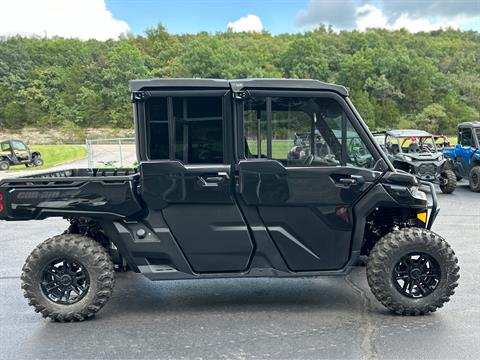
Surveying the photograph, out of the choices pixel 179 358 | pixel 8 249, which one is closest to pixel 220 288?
pixel 179 358

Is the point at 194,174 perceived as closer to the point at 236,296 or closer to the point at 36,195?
the point at 36,195

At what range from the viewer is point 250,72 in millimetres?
76438

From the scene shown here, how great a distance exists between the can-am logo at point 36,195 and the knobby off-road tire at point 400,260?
2913 mm

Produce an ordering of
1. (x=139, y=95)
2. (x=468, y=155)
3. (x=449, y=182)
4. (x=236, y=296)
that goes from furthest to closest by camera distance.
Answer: (x=468, y=155)
(x=449, y=182)
(x=236, y=296)
(x=139, y=95)

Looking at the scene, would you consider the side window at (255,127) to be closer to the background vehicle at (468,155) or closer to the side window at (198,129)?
the side window at (198,129)

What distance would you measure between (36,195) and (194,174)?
4.72ft

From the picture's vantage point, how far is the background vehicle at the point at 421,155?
40.9 feet

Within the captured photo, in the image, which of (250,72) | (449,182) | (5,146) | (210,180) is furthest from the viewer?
(250,72)

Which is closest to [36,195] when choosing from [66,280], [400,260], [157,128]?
[66,280]

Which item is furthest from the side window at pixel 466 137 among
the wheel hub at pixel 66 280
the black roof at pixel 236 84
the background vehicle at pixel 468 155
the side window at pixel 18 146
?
the side window at pixel 18 146

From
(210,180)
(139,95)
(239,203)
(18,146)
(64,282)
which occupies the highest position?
(139,95)

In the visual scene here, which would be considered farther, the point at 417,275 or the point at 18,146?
the point at 18,146

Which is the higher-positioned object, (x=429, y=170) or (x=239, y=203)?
(x=239, y=203)

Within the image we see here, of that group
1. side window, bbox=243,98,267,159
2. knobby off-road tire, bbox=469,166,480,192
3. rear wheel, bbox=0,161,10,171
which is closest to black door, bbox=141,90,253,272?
side window, bbox=243,98,267,159
